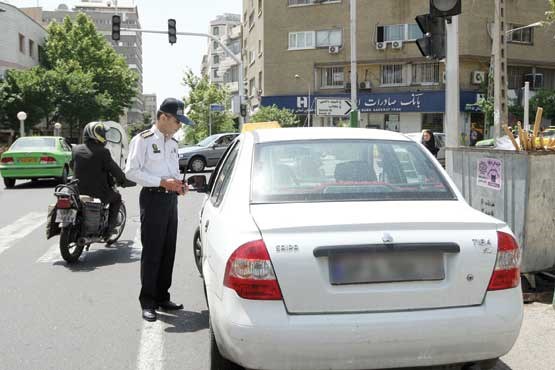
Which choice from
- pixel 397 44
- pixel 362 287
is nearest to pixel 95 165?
pixel 362 287

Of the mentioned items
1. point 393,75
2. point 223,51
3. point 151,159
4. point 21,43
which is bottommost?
point 151,159

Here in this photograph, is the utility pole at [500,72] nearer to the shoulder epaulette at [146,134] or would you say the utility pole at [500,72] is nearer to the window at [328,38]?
the shoulder epaulette at [146,134]

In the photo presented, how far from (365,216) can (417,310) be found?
54 centimetres

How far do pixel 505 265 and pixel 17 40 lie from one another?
56.2 metres

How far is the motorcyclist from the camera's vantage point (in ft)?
25.5

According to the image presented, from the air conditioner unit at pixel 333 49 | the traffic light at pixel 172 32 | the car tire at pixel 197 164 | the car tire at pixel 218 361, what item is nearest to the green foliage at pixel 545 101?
the air conditioner unit at pixel 333 49

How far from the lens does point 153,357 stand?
14.4ft

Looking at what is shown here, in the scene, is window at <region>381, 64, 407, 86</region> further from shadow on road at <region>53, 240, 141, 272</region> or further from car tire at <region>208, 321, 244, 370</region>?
car tire at <region>208, 321, 244, 370</region>

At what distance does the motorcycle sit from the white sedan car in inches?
Result: 174

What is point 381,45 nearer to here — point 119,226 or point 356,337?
point 119,226

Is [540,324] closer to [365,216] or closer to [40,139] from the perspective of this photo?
[365,216]

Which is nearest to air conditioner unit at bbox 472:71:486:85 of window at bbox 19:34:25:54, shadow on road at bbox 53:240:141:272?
shadow on road at bbox 53:240:141:272

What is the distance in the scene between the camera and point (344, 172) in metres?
4.00

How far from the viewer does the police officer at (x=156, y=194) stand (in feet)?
17.2
